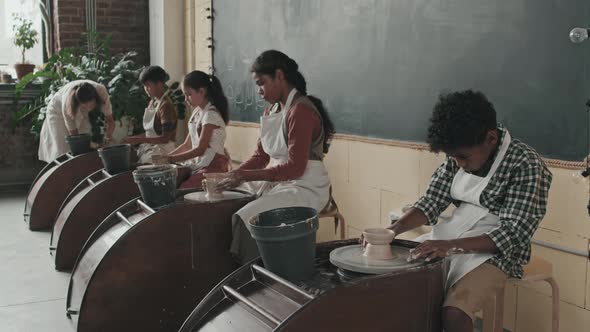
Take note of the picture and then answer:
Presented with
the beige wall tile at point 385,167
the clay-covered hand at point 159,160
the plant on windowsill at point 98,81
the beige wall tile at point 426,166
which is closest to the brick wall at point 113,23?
the plant on windowsill at point 98,81

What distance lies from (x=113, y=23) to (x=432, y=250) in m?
6.09

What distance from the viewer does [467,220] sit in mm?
2301

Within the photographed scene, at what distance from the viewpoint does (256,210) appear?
9.80ft

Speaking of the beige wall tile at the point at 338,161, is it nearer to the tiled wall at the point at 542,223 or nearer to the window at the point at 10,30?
the tiled wall at the point at 542,223

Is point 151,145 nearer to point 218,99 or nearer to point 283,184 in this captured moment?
point 218,99

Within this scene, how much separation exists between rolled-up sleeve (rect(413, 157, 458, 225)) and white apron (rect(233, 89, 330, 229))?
2.93ft

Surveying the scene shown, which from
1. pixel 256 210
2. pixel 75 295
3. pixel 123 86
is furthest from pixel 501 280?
pixel 123 86

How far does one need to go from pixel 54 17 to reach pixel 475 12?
5.63 meters

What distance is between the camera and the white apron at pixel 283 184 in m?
3.13

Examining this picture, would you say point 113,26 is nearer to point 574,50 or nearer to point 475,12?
point 475,12

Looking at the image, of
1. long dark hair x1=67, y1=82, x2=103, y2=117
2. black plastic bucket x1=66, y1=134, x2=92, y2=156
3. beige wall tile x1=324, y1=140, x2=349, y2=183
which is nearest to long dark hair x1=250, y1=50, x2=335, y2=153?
beige wall tile x1=324, y1=140, x2=349, y2=183

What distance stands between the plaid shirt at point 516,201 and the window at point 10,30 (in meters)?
6.54

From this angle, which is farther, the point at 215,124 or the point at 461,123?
the point at 215,124

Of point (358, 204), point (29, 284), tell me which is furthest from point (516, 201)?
point (29, 284)
